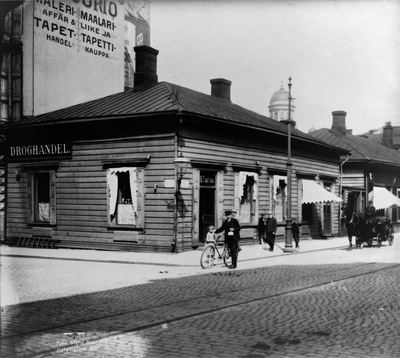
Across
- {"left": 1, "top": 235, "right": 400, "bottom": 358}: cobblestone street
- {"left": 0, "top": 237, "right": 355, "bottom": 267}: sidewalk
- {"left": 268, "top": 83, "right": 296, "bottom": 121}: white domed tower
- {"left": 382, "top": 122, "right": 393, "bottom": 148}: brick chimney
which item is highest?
{"left": 268, "top": 83, "right": 296, "bottom": 121}: white domed tower

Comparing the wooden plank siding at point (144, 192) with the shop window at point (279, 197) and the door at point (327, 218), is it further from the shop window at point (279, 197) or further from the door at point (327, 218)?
the door at point (327, 218)

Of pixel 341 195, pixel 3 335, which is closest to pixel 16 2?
pixel 3 335

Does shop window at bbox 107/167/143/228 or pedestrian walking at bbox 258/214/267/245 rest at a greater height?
shop window at bbox 107/167/143/228

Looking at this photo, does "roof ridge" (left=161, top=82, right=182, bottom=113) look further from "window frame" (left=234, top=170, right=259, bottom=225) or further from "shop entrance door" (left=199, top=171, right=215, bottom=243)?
"window frame" (left=234, top=170, right=259, bottom=225)

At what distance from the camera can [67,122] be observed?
21734mm

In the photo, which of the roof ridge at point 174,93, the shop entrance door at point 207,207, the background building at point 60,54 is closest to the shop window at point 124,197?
the shop entrance door at point 207,207

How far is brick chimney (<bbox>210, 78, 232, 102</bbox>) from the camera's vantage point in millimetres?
30234

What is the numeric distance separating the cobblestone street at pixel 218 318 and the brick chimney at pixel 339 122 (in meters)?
28.7

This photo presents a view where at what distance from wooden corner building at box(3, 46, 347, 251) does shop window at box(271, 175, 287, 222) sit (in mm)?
51

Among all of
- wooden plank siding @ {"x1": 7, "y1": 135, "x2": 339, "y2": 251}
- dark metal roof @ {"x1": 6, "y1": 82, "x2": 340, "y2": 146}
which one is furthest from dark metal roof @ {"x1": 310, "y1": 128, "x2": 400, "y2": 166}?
dark metal roof @ {"x1": 6, "y1": 82, "x2": 340, "y2": 146}

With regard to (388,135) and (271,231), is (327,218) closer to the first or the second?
(271,231)

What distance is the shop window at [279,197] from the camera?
82.6 ft

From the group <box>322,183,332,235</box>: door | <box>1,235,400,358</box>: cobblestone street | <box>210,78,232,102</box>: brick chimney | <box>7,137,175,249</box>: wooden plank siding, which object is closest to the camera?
<box>1,235,400,358</box>: cobblestone street

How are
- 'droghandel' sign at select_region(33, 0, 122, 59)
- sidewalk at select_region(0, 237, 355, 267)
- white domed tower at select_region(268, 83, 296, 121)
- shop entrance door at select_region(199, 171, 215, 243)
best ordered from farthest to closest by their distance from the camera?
white domed tower at select_region(268, 83, 296, 121)
'droghandel' sign at select_region(33, 0, 122, 59)
shop entrance door at select_region(199, 171, 215, 243)
sidewalk at select_region(0, 237, 355, 267)
